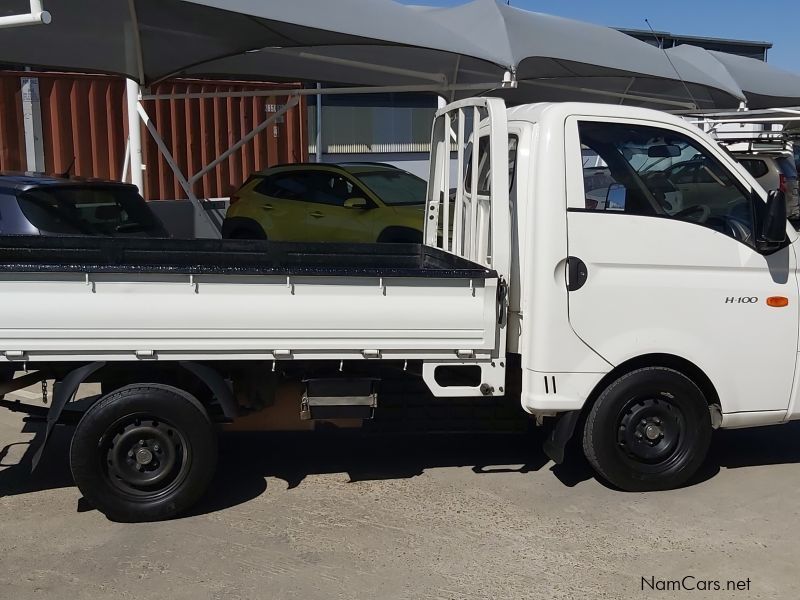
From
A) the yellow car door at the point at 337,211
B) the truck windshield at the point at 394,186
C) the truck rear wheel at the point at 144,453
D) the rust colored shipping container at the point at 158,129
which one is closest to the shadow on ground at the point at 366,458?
the truck rear wheel at the point at 144,453

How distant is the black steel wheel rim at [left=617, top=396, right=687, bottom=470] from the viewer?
4840 millimetres

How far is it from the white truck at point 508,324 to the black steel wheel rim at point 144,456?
0.4 inches

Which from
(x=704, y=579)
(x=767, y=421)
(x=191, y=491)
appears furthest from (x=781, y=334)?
(x=191, y=491)

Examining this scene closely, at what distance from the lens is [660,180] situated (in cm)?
484

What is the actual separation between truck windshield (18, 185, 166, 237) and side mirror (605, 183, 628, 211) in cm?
460

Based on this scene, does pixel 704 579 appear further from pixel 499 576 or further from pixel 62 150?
pixel 62 150

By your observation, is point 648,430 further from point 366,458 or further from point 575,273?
point 366,458

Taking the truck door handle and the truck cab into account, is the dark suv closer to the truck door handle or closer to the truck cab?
the truck cab

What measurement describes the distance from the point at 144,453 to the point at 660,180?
128 inches

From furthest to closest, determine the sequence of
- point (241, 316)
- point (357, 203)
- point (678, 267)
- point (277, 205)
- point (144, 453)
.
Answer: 1. point (277, 205)
2. point (357, 203)
3. point (678, 267)
4. point (144, 453)
5. point (241, 316)

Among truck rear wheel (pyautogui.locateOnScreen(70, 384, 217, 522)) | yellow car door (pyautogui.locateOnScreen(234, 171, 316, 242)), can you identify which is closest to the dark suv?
truck rear wheel (pyautogui.locateOnScreen(70, 384, 217, 522))

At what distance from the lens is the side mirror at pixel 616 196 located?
470 cm

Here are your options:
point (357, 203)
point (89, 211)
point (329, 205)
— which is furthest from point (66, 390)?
point (329, 205)

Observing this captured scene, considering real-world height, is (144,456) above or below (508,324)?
below
